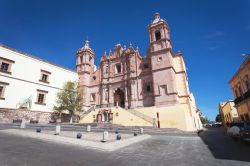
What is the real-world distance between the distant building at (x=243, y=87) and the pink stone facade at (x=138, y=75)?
25.5ft

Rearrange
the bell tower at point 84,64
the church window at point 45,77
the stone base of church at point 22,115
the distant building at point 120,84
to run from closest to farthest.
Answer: the stone base of church at point 22,115 → the distant building at point 120,84 → the church window at point 45,77 → the bell tower at point 84,64

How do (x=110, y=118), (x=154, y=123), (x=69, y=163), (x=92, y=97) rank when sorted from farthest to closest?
(x=92, y=97) → (x=110, y=118) → (x=154, y=123) → (x=69, y=163)

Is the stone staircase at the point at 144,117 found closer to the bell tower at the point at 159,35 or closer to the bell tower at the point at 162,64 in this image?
the bell tower at the point at 162,64

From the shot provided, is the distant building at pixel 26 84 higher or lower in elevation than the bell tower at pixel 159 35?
lower

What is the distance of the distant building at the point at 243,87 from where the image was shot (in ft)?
68.0

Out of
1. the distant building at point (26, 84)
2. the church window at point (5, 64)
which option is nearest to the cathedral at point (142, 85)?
the distant building at point (26, 84)

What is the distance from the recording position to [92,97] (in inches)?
1432

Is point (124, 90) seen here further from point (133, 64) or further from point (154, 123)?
point (154, 123)

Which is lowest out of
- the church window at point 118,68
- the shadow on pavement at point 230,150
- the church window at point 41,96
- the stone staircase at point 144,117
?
the shadow on pavement at point 230,150

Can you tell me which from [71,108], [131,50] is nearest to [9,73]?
[71,108]

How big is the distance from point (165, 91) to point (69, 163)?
77.2 ft

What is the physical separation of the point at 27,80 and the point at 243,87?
34.1 meters

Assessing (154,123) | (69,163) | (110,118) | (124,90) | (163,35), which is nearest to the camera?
(69,163)

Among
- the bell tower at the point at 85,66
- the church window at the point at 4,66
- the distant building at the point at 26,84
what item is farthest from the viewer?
the bell tower at the point at 85,66
